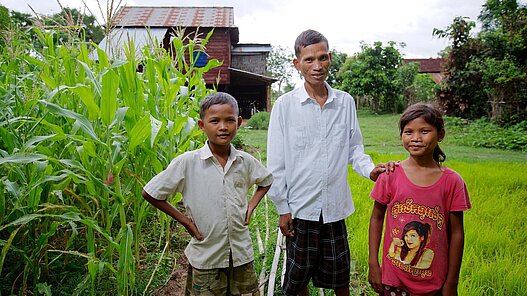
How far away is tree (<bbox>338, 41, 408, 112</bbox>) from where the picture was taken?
2170 cm

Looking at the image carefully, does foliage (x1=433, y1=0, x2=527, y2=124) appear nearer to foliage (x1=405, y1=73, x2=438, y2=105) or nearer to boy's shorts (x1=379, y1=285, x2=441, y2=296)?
foliage (x1=405, y1=73, x2=438, y2=105)

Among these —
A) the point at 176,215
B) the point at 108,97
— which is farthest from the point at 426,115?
the point at 108,97

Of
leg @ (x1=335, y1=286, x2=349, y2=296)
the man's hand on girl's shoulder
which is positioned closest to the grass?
leg @ (x1=335, y1=286, x2=349, y2=296)

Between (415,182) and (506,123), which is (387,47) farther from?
(415,182)

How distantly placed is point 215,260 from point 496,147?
962cm

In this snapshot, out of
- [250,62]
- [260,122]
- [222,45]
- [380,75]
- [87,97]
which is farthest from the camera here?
[380,75]

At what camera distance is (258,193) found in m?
1.96

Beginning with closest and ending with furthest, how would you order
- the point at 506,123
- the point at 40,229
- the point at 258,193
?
the point at 258,193, the point at 40,229, the point at 506,123

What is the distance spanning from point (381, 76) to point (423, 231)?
21.2m

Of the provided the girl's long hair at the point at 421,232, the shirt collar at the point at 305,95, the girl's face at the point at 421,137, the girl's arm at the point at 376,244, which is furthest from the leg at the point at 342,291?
the shirt collar at the point at 305,95

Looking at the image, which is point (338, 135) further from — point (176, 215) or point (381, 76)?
point (381, 76)

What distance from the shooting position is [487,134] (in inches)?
416

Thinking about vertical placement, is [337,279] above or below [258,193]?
below


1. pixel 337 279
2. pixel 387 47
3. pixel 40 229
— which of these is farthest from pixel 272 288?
pixel 387 47
